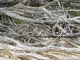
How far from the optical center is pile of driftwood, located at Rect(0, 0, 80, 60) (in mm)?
1840

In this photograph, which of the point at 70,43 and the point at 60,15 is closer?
the point at 70,43

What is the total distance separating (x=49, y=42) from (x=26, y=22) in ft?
1.27

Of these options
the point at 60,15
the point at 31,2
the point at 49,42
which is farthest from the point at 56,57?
the point at 31,2

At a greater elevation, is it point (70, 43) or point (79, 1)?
point (79, 1)

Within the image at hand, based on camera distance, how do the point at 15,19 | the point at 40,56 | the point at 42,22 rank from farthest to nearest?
the point at 15,19, the point at 42,22, the point at 40,56

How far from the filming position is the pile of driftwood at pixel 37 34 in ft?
6.04

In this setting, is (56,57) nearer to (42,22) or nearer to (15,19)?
(42,22)

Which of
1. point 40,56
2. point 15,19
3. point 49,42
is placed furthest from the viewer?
point 15,19

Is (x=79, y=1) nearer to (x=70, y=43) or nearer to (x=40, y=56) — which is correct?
(x=70, y=43)

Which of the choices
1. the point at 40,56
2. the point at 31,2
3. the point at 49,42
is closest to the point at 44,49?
the point at 40,56

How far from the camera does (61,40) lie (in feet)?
7.15

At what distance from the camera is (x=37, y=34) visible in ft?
7.36

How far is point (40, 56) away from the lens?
71.9 inches

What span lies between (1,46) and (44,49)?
0.30 metres
